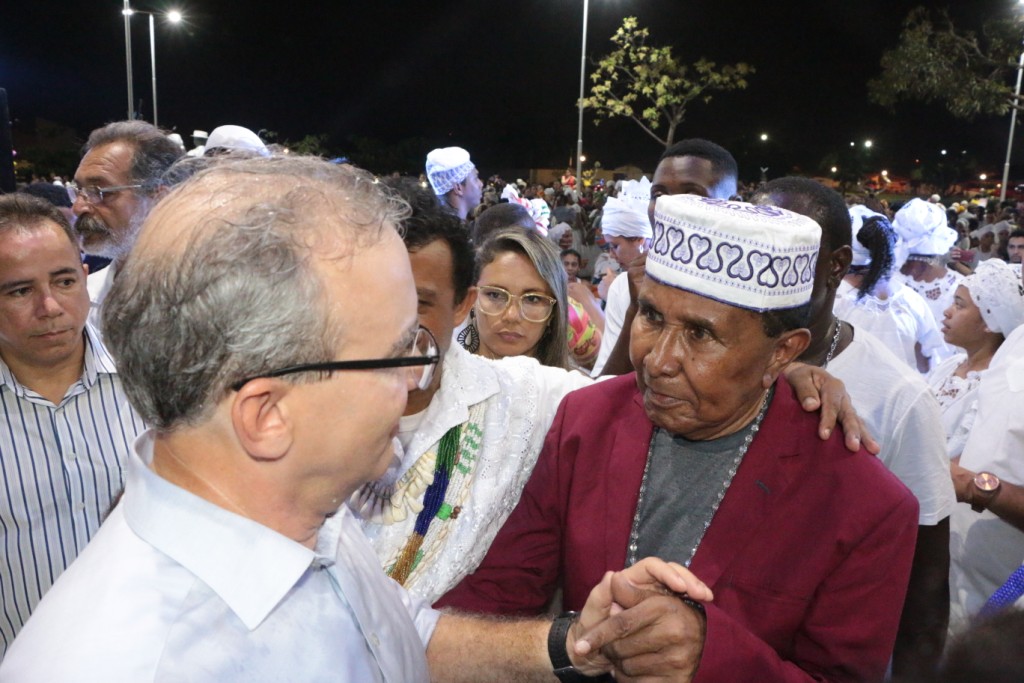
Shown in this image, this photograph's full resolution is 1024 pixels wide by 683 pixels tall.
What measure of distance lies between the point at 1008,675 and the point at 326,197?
1226mm

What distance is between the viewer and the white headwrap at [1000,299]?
422cm

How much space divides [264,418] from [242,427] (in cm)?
4

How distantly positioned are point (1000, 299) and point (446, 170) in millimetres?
4291

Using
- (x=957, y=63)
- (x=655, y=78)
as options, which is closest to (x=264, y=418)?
(x=957, y=63)

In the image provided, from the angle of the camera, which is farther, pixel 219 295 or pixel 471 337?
pixel 471 337

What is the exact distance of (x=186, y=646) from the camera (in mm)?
1166

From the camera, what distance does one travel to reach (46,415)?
295 cm

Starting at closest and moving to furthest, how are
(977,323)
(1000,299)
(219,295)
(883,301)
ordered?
(219,295)
(1000,299)
(977,323)
(883,301)

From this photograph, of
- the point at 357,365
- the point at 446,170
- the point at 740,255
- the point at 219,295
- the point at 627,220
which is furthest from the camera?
the point at 446,170

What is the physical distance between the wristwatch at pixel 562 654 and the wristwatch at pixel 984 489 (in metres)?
1.87

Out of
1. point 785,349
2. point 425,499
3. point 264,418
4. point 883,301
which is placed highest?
point 264,418

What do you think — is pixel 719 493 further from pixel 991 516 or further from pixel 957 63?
pixel 957 63

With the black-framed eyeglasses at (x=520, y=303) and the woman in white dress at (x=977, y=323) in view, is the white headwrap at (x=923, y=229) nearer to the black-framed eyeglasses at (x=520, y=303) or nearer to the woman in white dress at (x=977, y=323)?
the woman in white dress at (x=977, y=323)

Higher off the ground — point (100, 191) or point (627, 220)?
point (100, 191)
